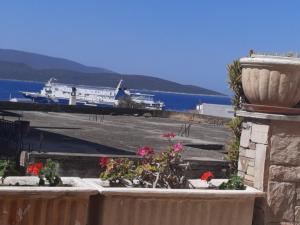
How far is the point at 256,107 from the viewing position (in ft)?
21.6

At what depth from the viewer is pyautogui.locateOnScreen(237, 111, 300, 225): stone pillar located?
6.43 m

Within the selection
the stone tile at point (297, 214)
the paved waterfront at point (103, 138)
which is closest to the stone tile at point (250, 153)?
the stone tile at point (297, 214)

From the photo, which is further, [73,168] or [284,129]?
[73,168]

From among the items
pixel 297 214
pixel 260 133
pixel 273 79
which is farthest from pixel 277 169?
pixel 273 79

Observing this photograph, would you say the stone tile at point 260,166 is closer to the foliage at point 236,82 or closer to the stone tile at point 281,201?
the stone tile at point 281,201

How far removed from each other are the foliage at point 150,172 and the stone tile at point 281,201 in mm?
845

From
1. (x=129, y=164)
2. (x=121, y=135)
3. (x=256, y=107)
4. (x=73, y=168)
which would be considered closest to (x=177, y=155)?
(x=129, y=164)

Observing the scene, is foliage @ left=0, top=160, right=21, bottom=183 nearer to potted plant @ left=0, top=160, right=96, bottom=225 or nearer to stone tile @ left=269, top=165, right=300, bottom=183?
potted plant @ left=0, top=160, right=96, bottom=225

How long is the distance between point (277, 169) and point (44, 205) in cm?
242

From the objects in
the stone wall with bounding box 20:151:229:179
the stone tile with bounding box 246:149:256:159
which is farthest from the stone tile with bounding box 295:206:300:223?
the stone wall with bounding box 20:151:229:179

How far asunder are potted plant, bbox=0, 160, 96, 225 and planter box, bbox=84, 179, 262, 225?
0.56 feet

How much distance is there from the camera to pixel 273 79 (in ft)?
20.9

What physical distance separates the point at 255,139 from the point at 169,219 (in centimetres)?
134

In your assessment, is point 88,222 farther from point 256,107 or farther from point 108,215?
point 256,107
